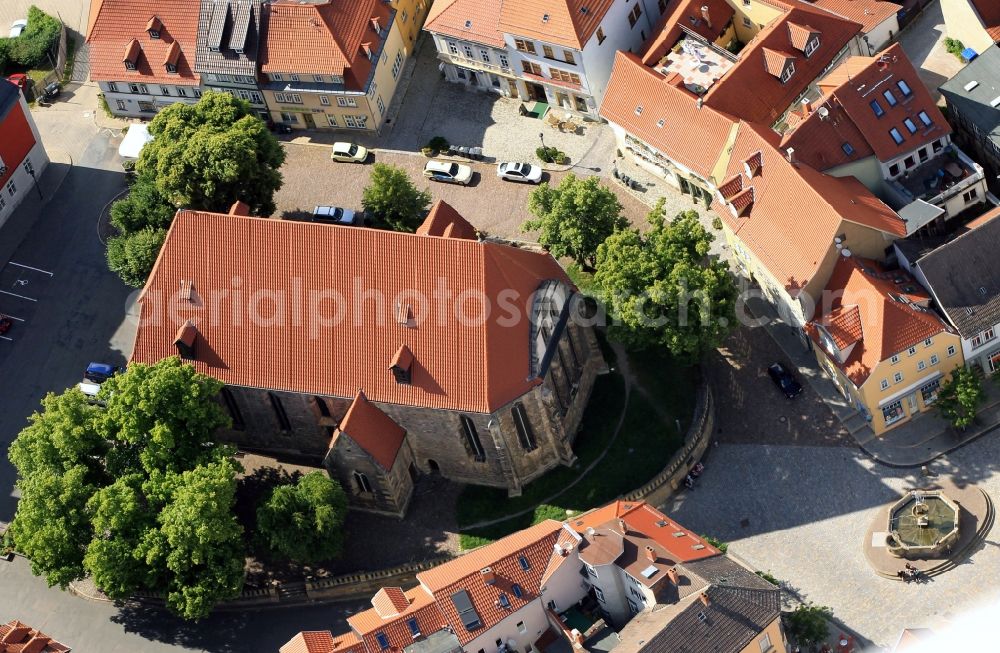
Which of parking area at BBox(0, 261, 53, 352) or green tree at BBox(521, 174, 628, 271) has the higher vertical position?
green tree at BBox(521, 174, 628, 271)

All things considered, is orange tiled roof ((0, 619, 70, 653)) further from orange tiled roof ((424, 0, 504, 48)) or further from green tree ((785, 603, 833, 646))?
orange tiled roof ((424, 0, 504, 48))

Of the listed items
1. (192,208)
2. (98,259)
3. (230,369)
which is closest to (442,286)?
(230,369)

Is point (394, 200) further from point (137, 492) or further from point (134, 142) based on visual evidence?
point (137, 492)

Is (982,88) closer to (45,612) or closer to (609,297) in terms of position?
(609,297)

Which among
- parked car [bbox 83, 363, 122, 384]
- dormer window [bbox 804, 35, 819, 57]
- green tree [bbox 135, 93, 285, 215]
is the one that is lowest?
parked car [bbox 83, 363, 122, 384]

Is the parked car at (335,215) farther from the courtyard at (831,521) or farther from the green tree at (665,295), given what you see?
the courtyard at (831,521)

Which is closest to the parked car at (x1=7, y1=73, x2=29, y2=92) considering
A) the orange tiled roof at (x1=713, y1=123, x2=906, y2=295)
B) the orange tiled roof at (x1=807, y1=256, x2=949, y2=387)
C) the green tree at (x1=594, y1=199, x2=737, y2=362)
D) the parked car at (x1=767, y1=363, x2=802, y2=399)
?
the green tree at (x1=594, y1=199, x2=737, y2=362)
